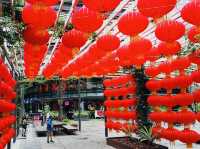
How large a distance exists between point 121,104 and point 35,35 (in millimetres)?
11558

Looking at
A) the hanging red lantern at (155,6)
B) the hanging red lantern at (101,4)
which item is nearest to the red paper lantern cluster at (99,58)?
the hanging red lantern at (155,6)

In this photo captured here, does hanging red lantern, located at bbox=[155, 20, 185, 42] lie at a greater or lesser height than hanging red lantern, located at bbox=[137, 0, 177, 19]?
lesser

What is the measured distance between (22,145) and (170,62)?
8.60 m

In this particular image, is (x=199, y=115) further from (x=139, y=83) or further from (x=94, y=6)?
(x=94, y=6)

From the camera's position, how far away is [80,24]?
21.9 feet

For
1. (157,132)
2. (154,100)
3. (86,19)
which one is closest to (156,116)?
(154,100)

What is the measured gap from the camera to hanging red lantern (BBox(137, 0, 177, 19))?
20.2 ft

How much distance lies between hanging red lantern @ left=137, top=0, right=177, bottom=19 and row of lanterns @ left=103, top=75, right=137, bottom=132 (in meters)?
10.5

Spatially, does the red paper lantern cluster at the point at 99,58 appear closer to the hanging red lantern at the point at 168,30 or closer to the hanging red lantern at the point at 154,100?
the hanging red lantern at the point at 168,30

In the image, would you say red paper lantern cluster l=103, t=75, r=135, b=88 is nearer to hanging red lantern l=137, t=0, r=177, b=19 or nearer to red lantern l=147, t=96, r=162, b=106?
red lantern l=147, t=96, r=162, b=106

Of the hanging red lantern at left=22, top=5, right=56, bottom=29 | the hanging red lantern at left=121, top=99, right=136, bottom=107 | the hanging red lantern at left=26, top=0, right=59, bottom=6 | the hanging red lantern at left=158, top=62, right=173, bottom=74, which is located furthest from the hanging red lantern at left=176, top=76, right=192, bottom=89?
the hanging red lantern at left=26, top=0, right=59, bottom=6

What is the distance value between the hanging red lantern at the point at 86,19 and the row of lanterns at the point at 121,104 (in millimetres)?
10296

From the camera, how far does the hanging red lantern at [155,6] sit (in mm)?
6148

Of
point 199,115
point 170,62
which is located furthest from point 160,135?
point 170,62
